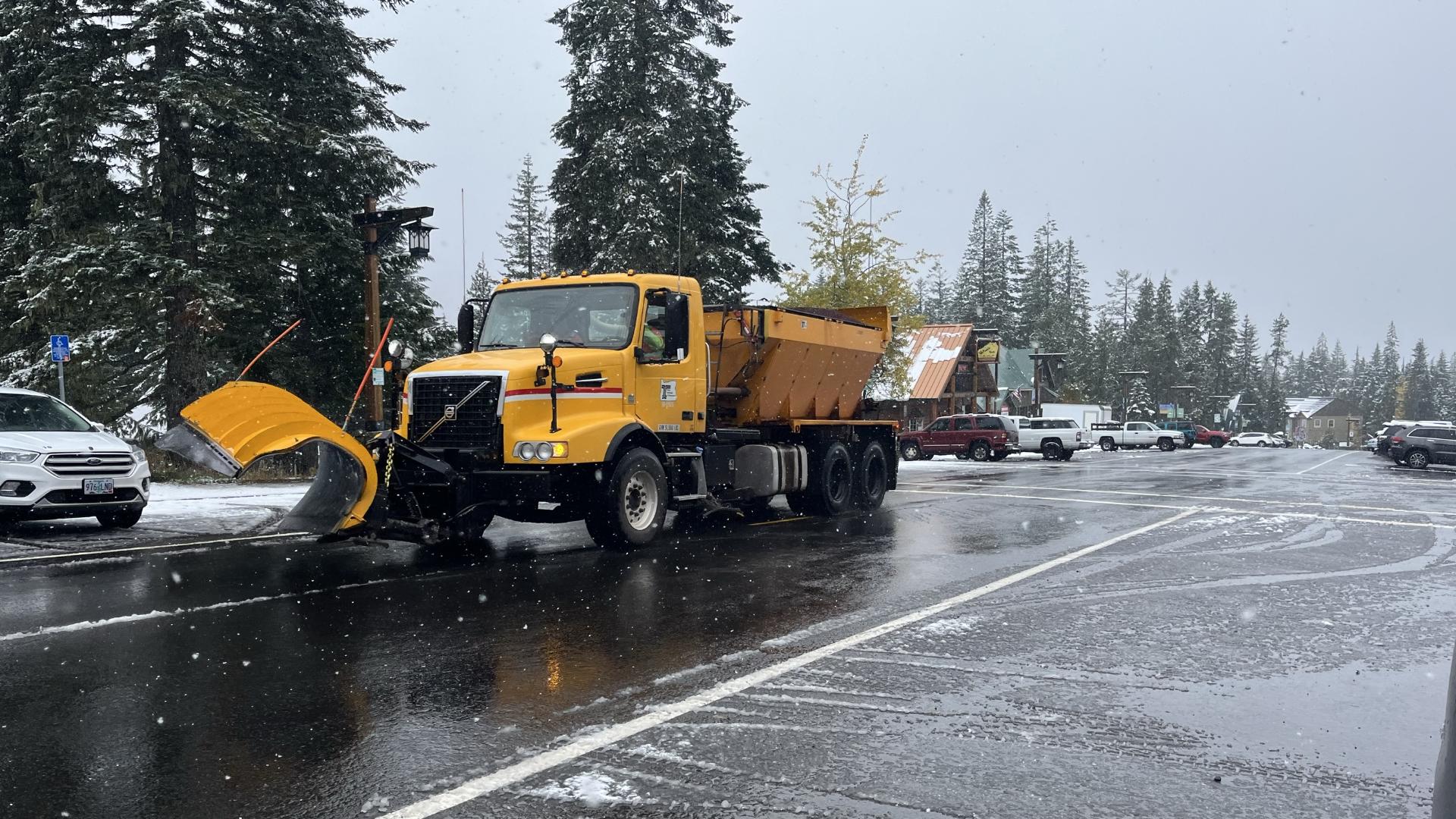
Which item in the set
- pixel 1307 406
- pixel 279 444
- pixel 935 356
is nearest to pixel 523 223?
pixel 935 356

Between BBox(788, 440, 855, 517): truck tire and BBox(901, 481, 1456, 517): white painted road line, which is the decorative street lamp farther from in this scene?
BBox(901, 481, 1456, 517): white painted road line

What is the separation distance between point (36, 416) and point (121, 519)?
164 cm

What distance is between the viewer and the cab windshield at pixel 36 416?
1249cm

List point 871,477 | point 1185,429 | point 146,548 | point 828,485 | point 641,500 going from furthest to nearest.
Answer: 1. point 1185,429
2. point 871,477
3. point 828,485
4. point 641,500
5. point 146,548

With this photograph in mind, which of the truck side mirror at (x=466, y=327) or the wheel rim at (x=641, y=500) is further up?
the truck side mirror at (x=466, y=327)

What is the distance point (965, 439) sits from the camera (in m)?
41.3

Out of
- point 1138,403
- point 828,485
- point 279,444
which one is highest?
point 1138,403

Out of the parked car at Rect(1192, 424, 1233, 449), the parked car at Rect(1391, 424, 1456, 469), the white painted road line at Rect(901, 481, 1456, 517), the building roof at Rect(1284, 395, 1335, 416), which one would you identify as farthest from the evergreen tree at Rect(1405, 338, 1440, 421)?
the white painted road line at Rect(901, 481, 1456, 517)

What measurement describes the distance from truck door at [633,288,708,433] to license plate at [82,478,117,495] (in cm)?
620

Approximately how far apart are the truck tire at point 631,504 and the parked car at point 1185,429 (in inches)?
2399

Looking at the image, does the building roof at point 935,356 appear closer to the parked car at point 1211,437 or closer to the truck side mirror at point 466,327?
the parked car at point 1211,437

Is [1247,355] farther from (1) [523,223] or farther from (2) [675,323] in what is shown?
(2) [675,323]

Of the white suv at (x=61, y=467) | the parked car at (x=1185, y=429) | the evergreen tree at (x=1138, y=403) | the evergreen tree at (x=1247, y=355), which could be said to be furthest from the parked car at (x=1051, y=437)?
the evergreen tree at (x=1247, y=355)

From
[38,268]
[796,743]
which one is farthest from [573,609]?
[38,268]
